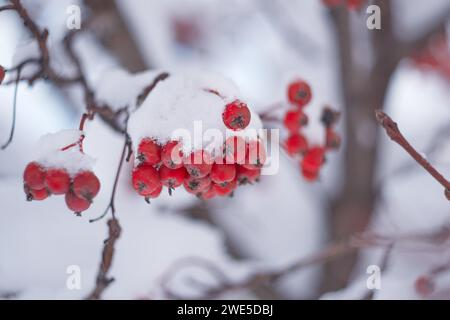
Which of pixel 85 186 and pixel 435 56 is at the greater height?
pixel 435 56

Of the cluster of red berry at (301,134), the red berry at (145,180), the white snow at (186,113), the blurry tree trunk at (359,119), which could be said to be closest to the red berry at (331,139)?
the cluster of red berry at (301,134)

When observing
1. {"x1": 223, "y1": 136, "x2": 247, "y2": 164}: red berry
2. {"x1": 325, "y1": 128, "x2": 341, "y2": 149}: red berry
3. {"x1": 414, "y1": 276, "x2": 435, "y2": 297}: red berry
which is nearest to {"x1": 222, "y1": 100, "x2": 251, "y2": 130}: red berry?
{"x1": 223, "y1": 136, "x2": 247, "y2": 164}: red berry

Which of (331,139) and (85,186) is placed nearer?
(85,186)

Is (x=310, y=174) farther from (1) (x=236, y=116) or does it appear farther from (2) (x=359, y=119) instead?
(2) (x=359, y=119)

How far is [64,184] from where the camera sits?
103cm

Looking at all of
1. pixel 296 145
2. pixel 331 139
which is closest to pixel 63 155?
pixel 296 145

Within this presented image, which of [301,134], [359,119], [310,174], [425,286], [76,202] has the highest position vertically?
[359,119]

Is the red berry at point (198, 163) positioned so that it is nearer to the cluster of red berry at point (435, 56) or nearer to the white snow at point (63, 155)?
the white snow at point (63, 155)

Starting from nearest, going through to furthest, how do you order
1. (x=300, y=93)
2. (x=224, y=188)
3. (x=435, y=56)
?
(x=224, y=188) → (x=300, y=93) → (x=435, y=56)

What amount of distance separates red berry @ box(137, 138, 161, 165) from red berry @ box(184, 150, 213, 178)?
6cm

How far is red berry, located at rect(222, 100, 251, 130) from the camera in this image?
99cm

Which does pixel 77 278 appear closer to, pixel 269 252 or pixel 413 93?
pixel 269 252

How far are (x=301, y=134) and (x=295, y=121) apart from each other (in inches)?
2.0

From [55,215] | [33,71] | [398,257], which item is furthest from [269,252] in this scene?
[33,71]
